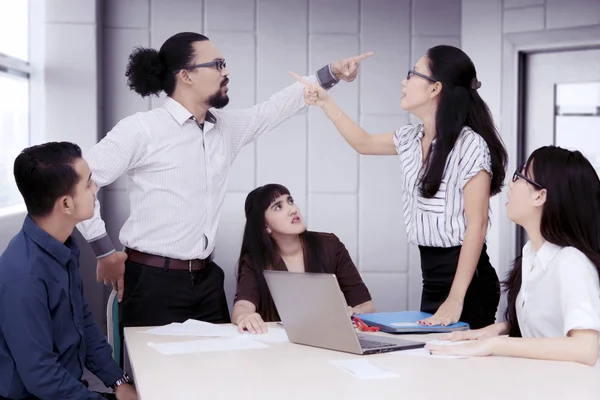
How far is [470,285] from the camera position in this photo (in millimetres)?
2717

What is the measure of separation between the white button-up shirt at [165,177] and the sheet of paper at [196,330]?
0.57 m

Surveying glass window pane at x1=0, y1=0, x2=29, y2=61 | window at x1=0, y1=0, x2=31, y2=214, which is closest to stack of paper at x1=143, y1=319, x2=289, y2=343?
window at x1=0, y1=0, x2=31, y2=214

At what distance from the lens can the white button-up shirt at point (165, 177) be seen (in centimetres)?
301

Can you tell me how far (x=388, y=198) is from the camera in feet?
14.9

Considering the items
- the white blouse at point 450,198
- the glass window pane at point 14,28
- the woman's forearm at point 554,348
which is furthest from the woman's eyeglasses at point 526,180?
the glass window pane at point 14,28

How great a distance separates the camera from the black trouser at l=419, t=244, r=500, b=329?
2721 millimetres

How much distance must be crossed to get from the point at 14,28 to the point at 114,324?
1651 millimetres

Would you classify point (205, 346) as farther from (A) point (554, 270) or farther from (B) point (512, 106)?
(B) point (512, 106)

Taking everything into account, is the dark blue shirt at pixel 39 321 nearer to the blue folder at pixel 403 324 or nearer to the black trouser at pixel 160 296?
the black trouser at pixel 160 296

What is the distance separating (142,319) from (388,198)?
1.96 m

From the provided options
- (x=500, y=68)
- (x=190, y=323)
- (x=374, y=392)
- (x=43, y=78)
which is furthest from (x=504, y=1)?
(x=374, y=392)

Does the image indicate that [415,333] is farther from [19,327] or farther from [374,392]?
[19,327]

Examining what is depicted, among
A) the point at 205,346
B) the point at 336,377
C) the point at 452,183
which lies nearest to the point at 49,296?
the point at 205,346

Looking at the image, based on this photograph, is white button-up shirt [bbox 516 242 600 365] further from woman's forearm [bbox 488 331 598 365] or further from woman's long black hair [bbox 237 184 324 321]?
woman's long black hair [bbox 237 184 324 321]
